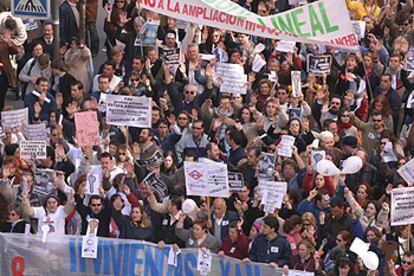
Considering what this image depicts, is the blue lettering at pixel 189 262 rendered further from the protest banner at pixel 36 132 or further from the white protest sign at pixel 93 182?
the protest banner at pixel 36 132

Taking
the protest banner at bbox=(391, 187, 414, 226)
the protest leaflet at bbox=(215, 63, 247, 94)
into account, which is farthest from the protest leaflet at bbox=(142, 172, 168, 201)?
the protest banner at bbox=(391, 187, 414, 226)

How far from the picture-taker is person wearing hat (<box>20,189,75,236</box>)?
20281 mm

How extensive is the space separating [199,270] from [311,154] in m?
2.58

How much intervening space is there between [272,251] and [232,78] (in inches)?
179

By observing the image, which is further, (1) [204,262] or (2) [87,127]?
(2) [87,127]

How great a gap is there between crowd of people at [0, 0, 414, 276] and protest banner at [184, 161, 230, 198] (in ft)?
0.47

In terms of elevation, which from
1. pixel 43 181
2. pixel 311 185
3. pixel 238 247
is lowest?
pixel 238 247

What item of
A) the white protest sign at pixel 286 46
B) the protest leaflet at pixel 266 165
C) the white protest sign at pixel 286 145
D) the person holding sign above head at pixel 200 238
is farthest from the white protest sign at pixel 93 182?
the white protest sign at pixel 286 46

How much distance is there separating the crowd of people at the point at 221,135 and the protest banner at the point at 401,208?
0.28 metres

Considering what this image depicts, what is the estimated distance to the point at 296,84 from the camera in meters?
23.4

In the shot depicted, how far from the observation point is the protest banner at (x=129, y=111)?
2209cm

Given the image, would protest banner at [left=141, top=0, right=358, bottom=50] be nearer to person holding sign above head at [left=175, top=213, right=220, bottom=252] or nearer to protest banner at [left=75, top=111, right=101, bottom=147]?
protest banner at [left=75, top=111, right=101, bottom=147]

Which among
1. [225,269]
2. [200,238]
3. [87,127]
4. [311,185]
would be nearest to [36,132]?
[87,127]

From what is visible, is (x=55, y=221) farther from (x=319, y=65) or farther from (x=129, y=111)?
(x=319, y=65)
